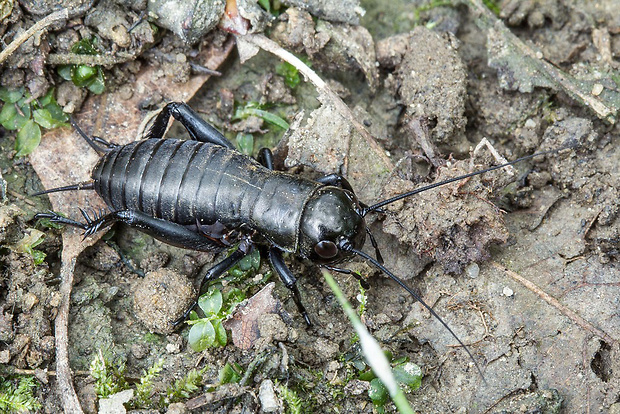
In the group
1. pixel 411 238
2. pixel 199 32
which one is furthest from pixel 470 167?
pixel 199 32

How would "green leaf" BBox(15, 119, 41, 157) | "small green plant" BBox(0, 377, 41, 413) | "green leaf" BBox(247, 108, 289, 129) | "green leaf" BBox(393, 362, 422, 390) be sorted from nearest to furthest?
1. "small green plant" BBox(0, 377, 41, 413)
2. "green leaf" BBox(393, 362, 422, 390)
3. "green leaf" BBox(15, 119, 41, 157)
4. "green leaf" BBox(247, 108, 289, 129)

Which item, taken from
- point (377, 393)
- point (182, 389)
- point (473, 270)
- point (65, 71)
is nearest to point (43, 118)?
point (65, 71)

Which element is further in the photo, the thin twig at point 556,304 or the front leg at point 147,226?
the front leg at point 147,226

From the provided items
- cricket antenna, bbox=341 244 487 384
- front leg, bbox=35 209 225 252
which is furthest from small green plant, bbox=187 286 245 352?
cricket antenna, bbox=341 244 487 384

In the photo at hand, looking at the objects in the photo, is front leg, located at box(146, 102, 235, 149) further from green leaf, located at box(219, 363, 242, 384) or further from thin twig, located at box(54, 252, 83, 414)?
green leaf, located at box(219, 363, 242, 384)

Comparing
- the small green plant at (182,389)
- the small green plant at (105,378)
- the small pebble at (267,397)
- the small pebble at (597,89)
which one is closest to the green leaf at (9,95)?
the small green plant at (105,378)

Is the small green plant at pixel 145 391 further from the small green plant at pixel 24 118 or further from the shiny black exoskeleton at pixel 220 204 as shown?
the small green plant at pixel 24 118
